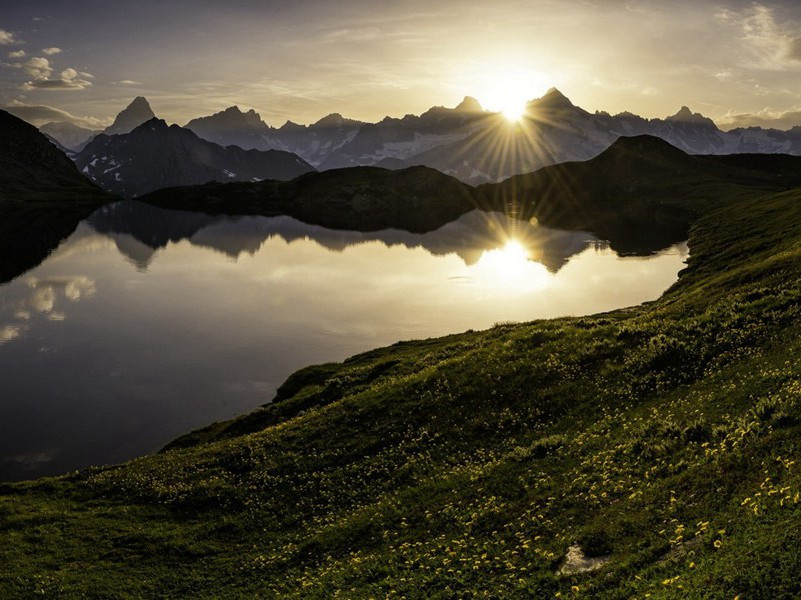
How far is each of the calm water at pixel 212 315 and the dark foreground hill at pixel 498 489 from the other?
11.1 metres

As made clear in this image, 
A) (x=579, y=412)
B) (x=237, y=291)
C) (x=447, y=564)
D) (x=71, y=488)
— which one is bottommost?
(x=71, y=488)

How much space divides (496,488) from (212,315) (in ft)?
249

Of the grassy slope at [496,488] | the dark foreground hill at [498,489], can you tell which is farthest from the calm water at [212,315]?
the grassy slope at [496,488]

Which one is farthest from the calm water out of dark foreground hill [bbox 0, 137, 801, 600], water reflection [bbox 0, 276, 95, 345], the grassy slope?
the grassy slope

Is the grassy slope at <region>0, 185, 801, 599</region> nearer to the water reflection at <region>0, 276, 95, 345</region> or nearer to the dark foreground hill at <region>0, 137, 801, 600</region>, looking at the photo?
the dark foreground hill at <region>0, 137, 801, 600</region>

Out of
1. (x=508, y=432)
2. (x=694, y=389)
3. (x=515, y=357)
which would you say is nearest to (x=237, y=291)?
(x=515, y=357)

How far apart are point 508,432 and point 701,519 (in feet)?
51.0

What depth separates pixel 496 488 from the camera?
25.8 metres

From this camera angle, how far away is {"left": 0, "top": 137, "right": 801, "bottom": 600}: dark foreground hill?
17.0 metres

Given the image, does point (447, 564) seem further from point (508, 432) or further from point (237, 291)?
point (237, 291)

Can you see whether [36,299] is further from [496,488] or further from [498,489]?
[498,489]

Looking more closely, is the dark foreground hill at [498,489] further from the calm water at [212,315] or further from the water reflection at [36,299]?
the water reflection at [36,299]

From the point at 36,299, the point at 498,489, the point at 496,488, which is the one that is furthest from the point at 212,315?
the point at 498,489

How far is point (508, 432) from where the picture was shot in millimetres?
32281
